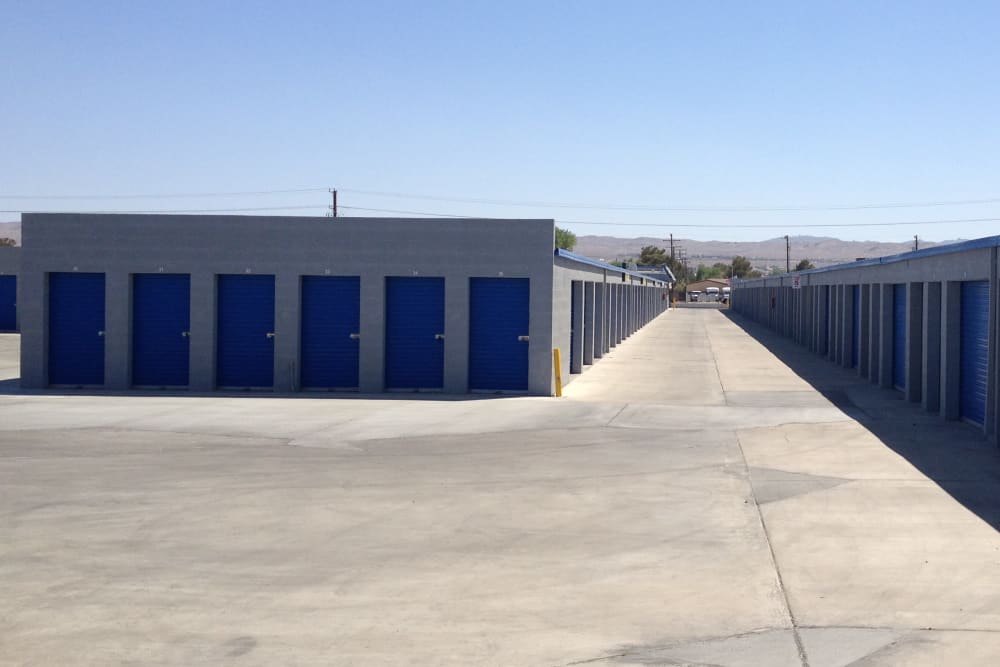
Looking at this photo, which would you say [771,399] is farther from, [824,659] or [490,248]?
[824,659]

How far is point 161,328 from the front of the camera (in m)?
24.9

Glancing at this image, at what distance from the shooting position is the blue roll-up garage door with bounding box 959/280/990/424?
19.0m

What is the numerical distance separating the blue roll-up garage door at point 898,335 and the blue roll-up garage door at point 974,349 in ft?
19.9

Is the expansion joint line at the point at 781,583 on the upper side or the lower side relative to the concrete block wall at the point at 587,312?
lower

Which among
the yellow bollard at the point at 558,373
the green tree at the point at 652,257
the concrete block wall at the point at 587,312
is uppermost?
the green tree at the point at 652,257

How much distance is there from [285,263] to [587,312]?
13209 mm

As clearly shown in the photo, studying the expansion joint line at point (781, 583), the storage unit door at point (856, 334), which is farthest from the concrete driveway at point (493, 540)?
the storage unit door at point (856, 334)

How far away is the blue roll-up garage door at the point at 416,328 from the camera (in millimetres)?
24344

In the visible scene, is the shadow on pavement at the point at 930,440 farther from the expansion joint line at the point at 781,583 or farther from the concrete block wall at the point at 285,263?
the concrete block wall at the point at 285,263

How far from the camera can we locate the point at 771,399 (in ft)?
78.5

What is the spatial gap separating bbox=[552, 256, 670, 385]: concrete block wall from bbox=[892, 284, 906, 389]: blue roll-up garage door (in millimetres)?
8107

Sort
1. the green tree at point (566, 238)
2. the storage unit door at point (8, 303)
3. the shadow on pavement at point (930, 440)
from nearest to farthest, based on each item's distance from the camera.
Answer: the shadow on pavement at point (930, 440), the storage unit door at point (8, 303), the green tree at point (566, 238)

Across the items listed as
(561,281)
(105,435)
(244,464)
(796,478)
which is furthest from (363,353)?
(796,478)

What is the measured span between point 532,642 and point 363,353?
1700 cm
